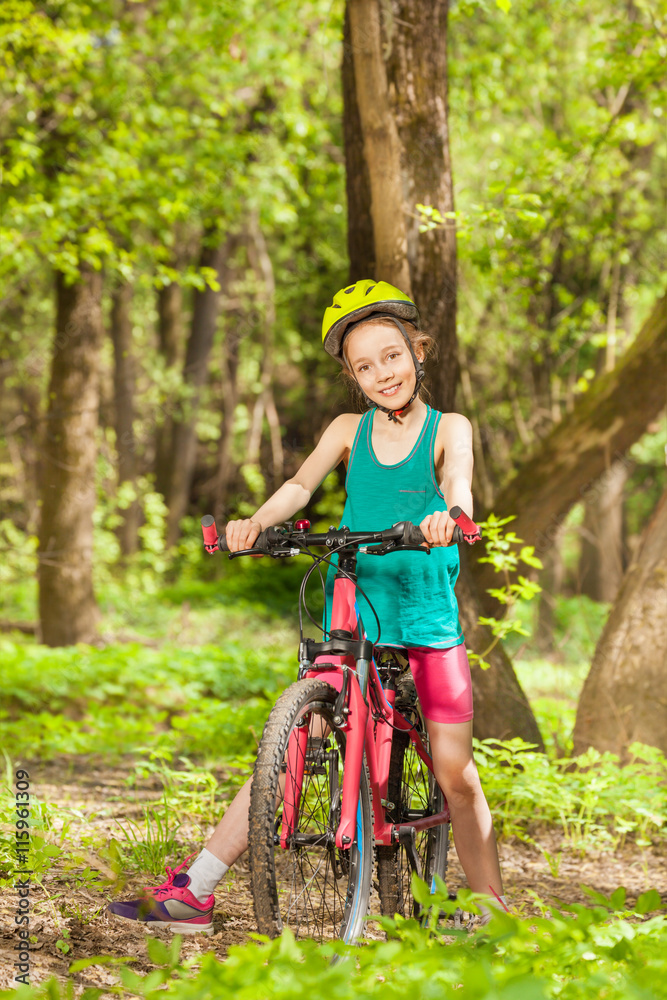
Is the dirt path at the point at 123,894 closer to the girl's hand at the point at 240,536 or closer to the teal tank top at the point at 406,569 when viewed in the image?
the teal tank top at the point at 406,569

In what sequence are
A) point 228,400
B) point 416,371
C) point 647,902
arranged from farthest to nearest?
1. point 228,400
2. point 416,371
3. point 647,902

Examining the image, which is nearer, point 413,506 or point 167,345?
point 413,506

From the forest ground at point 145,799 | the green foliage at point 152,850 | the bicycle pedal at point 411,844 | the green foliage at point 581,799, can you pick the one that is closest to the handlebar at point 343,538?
the bicycle pedal at point 411,844

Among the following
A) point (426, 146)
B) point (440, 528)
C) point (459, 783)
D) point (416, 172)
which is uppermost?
point (426, 146)

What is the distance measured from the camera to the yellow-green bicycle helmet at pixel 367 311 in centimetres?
272

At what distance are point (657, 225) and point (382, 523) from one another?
10.5 meters

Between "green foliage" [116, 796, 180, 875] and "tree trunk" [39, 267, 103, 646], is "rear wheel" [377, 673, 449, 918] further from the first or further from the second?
"tree trunk" [39, 267, 103, 646]

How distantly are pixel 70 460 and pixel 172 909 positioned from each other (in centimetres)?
728

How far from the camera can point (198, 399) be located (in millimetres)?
15469

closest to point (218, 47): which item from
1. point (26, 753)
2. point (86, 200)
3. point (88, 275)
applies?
point (86, 200)

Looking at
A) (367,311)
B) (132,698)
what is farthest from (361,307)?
(132,698)

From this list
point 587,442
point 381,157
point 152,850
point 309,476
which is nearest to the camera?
point 309,476

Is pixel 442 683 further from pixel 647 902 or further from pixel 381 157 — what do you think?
pixel 381 157

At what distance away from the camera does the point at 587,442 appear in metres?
5.41
